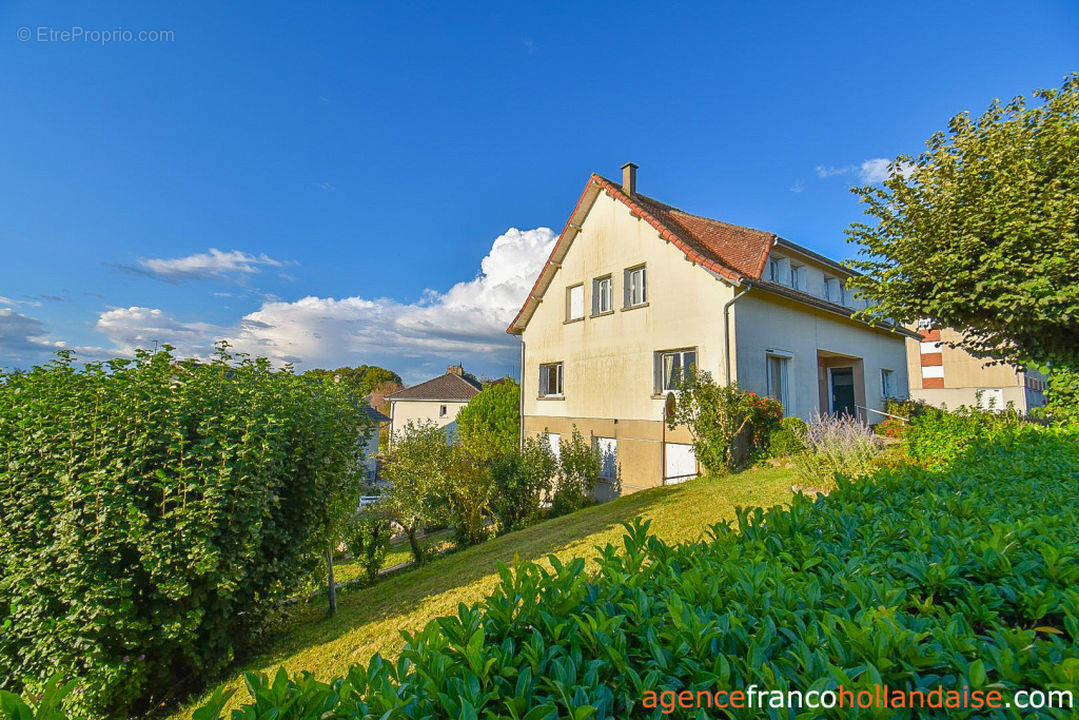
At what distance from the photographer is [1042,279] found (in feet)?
26.4

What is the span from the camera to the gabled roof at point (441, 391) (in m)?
37.5

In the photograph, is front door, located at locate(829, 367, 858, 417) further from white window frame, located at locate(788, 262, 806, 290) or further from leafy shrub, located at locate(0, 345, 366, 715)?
leafy shrub, located at locate(0, 345, 366, 715)

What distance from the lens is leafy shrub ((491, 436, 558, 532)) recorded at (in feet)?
41.6

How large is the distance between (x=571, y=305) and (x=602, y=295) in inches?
63.7

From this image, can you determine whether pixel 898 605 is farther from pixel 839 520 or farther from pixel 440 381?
pixel 440 381

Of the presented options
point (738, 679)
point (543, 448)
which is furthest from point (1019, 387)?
point (738, 679)

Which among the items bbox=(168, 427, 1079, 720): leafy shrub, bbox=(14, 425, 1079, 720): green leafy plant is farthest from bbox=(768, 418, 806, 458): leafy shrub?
bbox=(168, 427, 1079, 720): leafy shrub

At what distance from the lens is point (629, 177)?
1719 centimetres

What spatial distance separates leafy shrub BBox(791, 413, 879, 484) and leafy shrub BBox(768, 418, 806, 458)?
1885mm

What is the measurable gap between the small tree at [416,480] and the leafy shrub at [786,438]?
27.5ft

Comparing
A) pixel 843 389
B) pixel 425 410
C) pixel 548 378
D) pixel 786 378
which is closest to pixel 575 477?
pixel 548 378

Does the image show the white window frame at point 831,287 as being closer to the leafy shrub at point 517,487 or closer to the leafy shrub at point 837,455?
the leafy shrub at point 837,455

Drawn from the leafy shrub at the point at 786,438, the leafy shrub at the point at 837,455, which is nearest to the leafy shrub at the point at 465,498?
the leafy shrub at the point at 837,455

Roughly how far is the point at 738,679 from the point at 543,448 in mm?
13790
